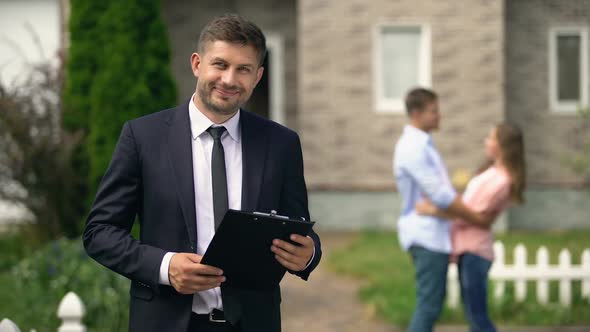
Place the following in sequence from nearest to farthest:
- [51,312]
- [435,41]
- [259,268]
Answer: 1. [259,268]
2. [51,312]
3. [435,41]

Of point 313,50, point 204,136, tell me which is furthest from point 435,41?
point 204,136

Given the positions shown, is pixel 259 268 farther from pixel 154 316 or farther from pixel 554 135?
pixel 554 135

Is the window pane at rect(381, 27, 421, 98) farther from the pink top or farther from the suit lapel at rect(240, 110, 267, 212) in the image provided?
the suit lapel at rect(240, 110, 267, 212)

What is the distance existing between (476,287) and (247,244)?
10.2ft

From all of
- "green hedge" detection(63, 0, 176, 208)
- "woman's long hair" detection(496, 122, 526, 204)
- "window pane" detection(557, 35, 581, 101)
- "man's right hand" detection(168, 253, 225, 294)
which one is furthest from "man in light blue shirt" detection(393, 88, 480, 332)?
"window pane" detection(557, 35, 581, 101)

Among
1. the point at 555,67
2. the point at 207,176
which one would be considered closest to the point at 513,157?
the point at 207,176

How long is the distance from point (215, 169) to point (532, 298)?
547cm

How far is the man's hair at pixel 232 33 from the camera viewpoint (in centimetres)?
269

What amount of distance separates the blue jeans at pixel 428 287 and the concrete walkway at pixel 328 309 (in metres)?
1.60

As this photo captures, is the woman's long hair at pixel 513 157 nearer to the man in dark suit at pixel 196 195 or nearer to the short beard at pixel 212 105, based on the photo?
the man in dark suit at pixel 196 195

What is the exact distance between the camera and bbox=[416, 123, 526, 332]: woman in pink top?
536 cm

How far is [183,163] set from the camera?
276 cm

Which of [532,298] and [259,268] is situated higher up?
[259,268]

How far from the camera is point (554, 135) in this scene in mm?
13758
